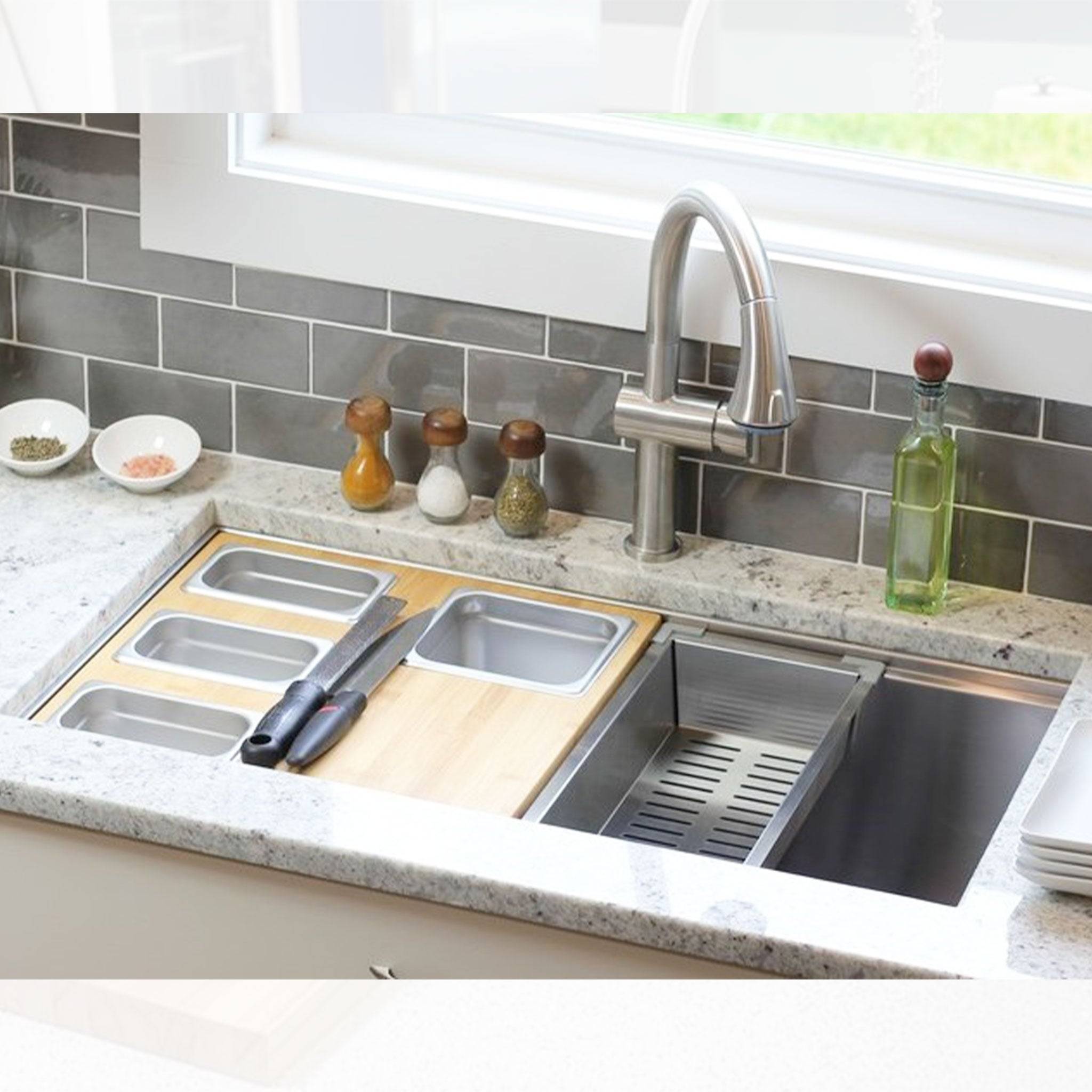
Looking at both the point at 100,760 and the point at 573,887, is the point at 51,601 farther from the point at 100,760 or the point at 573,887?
the point at 573,887

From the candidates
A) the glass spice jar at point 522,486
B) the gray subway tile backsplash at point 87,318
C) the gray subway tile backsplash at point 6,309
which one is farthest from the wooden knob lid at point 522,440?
the gray subway tile backsplash at point 6,309

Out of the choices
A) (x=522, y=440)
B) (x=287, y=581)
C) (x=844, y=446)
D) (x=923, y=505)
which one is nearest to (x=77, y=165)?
(x=287, y=581)

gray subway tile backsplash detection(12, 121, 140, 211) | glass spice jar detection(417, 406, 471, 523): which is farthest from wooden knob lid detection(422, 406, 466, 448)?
gray subway tile backsplash detection(12, 121, 140, 211)

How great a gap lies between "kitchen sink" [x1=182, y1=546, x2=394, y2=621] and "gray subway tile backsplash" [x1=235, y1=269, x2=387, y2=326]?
0.34 meters

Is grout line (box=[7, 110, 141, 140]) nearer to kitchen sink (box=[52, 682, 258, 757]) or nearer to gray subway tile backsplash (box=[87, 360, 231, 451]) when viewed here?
gray subway tile backsplash (box=[87, 360, 231, 451])

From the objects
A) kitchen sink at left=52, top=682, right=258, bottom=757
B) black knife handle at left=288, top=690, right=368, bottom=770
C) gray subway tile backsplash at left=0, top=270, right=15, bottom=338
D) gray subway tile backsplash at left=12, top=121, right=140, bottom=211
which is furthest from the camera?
gray subway tile backsplash at left=0, top=270, right=15, bottom=338

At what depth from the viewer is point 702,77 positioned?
0.18 meters

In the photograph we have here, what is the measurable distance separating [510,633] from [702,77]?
1.97m

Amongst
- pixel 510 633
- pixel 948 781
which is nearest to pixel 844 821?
pixel 948 781

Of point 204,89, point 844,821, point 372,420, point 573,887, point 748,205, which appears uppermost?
point 204,89

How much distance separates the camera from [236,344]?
2.32 metres

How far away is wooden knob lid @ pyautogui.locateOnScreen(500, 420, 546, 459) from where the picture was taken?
210cm

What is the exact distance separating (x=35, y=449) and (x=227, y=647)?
1.56ft

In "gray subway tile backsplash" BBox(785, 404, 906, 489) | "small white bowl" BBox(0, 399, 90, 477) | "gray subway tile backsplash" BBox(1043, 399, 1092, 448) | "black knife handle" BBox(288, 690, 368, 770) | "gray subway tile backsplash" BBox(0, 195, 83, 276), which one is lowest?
"black knife handle" BBox(288, 690, 368, 770)
